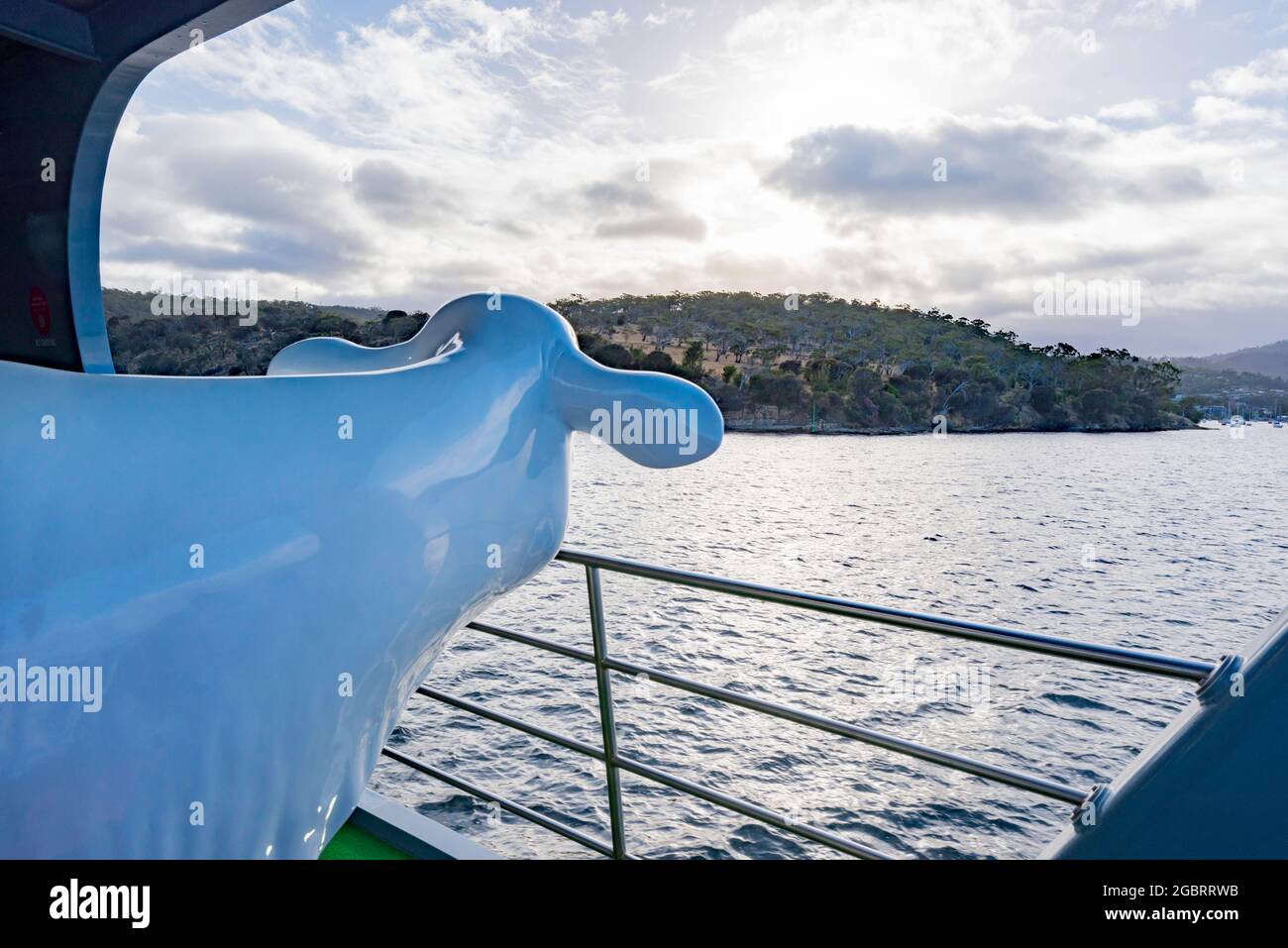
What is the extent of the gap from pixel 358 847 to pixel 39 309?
1.24 m

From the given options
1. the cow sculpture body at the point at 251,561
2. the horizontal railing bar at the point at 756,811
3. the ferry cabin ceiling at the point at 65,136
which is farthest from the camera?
the ferry cabin ceiling at the point at 65,136

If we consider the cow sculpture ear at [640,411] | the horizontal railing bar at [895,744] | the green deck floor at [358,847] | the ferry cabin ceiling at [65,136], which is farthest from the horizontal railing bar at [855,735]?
the ferry cabin ceiling at [65,136]

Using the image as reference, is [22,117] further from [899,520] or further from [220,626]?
[899,520]

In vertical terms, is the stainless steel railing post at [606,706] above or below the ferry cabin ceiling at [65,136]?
below

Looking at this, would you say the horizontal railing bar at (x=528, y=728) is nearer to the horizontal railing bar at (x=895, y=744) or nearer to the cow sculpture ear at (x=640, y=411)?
the horizontal railing bar at (x=895, y=744)

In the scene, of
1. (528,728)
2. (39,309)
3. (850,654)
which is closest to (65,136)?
(39,309)

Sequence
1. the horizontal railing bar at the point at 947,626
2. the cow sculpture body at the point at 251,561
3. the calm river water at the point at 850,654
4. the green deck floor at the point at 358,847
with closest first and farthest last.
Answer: the cow sculpture body at the point at 251,561
the horizontal railing bar at the point at 947,626
the green deck floor at the point at 358,847
the calm river water at the point at 850,654

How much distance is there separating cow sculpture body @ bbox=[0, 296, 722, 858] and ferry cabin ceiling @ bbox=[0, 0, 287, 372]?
1027 millimetres

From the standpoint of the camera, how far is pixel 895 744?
126 cm

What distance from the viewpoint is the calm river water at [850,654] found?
40.3ft

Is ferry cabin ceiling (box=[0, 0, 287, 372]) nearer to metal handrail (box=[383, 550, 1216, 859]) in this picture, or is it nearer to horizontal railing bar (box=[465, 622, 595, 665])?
horizontal railing bar (box=[465, 622, 595, 665])

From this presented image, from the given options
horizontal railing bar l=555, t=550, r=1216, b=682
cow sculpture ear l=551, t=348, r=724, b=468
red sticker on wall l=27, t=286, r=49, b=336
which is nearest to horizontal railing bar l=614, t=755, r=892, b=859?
horizontal railing bar l=555, t=550, r=1216, b=682
